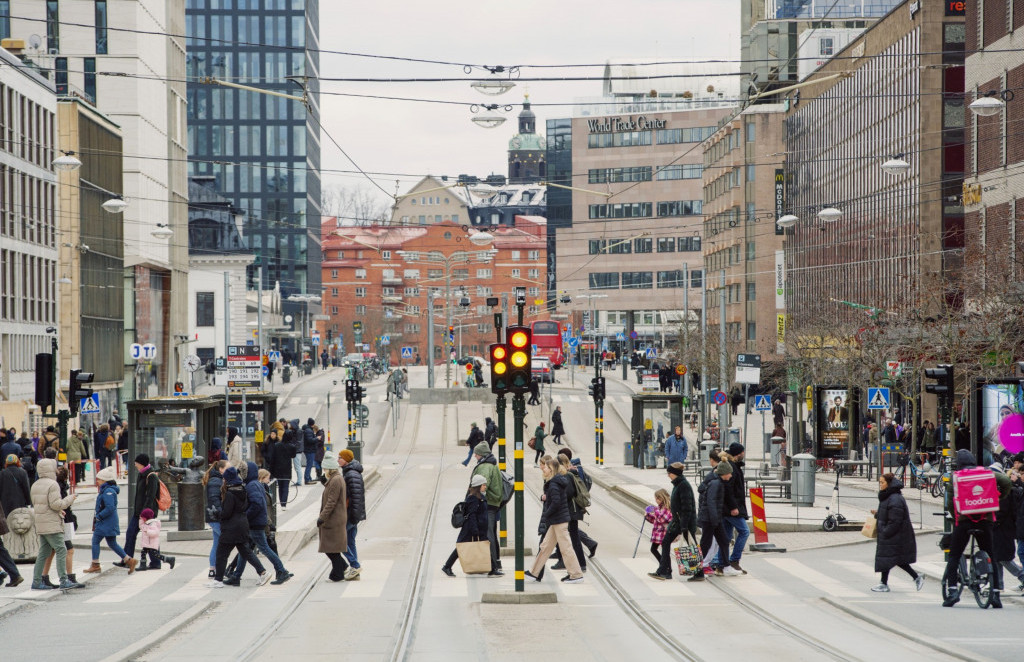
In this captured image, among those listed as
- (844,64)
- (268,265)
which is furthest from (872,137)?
(268,265)

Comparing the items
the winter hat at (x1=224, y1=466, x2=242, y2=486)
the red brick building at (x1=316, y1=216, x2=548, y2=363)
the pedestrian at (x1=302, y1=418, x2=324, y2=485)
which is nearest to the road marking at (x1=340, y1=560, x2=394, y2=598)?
the winter hat at (x1=224, y1=466, x2=242, y2=486)

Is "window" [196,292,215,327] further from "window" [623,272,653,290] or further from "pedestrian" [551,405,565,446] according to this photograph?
"pedestrian" [551,405,565,446]

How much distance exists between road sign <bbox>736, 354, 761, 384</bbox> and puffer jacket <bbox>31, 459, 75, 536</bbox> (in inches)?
873

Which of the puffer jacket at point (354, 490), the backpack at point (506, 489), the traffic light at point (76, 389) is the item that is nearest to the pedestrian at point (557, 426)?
the traffic light at point (76, 389)

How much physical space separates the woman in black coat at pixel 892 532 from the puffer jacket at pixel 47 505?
10.1 m

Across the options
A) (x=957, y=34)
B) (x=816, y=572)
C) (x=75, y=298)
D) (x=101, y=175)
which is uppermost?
(x=957, y=34)

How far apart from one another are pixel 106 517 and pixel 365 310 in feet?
499

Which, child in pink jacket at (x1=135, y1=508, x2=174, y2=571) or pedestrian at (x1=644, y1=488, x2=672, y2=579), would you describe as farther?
child in pink jacket at (x1=135, y1=508, x2=174, y2=571)

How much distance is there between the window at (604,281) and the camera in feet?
451

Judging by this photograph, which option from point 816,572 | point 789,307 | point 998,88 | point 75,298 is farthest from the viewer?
point 789,307

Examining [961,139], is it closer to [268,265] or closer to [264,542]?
[264,542]

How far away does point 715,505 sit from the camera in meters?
19.2

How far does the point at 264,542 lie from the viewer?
19188mm

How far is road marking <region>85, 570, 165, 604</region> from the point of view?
18.2 meters
